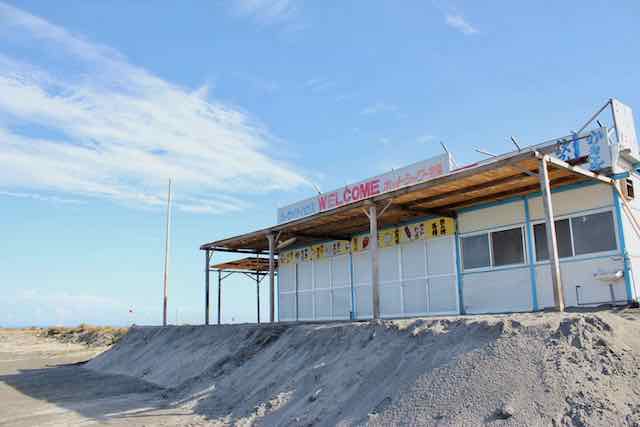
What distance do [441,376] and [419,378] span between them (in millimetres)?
373

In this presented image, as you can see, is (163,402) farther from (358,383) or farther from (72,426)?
(358,383)

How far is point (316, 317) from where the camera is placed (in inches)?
789

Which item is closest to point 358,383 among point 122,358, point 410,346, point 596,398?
point 410,346

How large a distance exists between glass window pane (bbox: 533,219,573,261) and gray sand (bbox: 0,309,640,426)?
121 inches

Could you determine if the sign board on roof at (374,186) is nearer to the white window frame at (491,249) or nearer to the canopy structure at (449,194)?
the canopy structure at (449,194)

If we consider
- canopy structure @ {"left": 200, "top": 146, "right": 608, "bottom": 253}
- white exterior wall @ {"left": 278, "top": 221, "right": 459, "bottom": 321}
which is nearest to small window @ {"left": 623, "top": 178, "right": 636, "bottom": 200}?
canopy structure @ {"left": 200, "top": 146, "right": 608, "bottom": 253}

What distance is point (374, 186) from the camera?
18.0 m

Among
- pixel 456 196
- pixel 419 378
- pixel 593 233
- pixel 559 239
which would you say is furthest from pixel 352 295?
pixel 419 378

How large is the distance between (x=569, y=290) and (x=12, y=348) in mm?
37239

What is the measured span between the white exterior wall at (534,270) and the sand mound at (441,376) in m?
2.36

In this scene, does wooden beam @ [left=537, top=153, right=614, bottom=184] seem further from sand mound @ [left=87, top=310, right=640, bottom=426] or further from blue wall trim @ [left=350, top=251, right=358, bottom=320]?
blue wall trim @ [left=350, top=251, right=358, bottom=320]

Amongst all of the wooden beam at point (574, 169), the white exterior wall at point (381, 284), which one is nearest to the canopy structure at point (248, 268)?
the white exterior wall at point (381, 284)

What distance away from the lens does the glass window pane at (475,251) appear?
14344mm

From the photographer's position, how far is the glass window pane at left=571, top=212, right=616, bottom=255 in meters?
11.9
